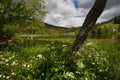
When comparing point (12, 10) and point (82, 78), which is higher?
point (12, 10)

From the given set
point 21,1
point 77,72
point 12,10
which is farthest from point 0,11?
point 77,72

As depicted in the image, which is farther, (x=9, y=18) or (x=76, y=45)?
(x=9, y=18)

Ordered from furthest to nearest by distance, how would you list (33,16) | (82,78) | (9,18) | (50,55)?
(33,16)
(9,18)
(50,55)
(82,78)

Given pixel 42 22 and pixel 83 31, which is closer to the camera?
pixel 83 31

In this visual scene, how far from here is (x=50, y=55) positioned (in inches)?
356

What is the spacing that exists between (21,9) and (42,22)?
30.3m

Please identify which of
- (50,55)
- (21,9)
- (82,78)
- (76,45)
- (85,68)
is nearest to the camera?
(82,78)

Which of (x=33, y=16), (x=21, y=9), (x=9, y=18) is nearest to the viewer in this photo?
(x=9, y=18)

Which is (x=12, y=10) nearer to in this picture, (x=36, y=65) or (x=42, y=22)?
(x=36, y=65)

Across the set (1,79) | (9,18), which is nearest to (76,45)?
(1,79)

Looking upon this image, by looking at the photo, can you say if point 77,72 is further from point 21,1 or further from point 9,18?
point 21,1

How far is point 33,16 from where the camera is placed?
63594mm

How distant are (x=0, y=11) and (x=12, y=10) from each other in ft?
5.49

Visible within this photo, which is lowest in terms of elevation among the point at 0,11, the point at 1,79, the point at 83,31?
the point at 1,79
